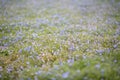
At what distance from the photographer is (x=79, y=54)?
24.0 feet

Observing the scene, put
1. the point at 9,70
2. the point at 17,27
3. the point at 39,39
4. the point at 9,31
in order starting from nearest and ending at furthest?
the point at 9,70 < the point at 39,39 < the point at 9,31 < the point at 17,27

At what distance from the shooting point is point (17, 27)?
1116 centimetres

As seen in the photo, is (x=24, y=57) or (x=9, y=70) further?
(x=24, y=57)

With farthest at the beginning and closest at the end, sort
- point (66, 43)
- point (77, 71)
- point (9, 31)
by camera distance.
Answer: point (9, 31) → point (66, 43) → point (77, 71)

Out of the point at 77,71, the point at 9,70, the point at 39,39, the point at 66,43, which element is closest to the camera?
the point at 77,71

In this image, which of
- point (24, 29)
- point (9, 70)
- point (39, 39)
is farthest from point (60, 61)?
point (24, 29)

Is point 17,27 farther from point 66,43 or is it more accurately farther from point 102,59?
point 102,59

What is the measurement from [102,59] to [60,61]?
1663mm

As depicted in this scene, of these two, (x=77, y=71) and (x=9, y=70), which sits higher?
(x=77, y=71)

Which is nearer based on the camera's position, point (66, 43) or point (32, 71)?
point (32, 71)

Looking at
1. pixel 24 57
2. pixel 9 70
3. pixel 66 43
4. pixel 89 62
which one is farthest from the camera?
pixel 66 43

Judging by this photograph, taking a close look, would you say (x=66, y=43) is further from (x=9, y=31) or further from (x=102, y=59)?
(x=9, y=31)

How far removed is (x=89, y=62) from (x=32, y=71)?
2.09 meters

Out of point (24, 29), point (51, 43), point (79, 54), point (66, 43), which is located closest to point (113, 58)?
point (79, 54)
